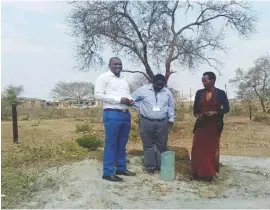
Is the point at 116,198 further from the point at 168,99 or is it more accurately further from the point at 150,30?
the point at 150,30

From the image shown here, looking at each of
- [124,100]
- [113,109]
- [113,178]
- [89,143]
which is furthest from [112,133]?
[89,143]

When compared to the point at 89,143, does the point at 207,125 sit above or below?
above

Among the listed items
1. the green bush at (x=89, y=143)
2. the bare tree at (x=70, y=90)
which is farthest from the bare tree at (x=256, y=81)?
the bare tree at (x=70, y=90)

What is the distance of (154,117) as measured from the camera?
5.87 m

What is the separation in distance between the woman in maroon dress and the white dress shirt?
3.55ft

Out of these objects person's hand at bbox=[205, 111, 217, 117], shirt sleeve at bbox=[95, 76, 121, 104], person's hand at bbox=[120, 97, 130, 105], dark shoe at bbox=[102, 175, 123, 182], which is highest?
shirt sleeve at bbox=[95, 76, 121, 104]

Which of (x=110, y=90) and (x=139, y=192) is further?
(x=110, y=90)

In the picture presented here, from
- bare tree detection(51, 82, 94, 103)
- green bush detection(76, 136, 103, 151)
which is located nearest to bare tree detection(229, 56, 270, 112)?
green bush detection(76, 136, 103, 151)

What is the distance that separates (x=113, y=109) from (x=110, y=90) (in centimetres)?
23

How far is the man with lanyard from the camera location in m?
5.89

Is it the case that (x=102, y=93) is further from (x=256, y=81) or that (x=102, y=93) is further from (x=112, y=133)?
(x=256, y=81)

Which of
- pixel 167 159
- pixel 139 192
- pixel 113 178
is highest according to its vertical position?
pixel 167 159

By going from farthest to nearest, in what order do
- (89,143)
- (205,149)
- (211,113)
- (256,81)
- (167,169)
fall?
(256,81) < (89,143) < (205,149) < (211,113) < (167,169)

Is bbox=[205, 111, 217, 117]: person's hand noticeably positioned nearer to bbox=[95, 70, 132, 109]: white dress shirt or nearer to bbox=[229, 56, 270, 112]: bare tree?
bbox=[95, 70, 132, 109]: white dress shirt
